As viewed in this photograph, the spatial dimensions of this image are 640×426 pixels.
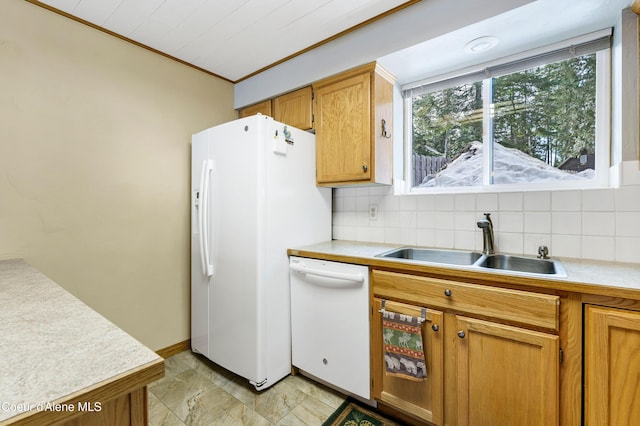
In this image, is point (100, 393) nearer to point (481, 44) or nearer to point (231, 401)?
point (231, 401)

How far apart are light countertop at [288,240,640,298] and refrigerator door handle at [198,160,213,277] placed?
82 cm

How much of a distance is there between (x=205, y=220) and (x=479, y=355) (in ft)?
5.97

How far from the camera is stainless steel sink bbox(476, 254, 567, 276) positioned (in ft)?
5.06

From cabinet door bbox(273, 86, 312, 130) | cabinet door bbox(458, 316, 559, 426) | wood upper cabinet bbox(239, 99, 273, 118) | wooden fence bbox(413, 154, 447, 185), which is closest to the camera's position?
cabinet door bbox(458, 316, 559, 426)

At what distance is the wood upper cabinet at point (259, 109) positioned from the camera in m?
2.60

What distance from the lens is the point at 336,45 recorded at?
6.84 feet

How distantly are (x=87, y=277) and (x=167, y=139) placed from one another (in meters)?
1.13

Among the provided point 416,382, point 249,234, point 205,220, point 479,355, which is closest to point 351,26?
point 249,234

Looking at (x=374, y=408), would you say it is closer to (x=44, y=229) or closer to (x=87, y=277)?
(x=87, y=277)

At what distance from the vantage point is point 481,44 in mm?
1732

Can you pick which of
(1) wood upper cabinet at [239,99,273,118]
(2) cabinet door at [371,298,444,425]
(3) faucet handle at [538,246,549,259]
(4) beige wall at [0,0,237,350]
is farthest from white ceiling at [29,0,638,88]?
(2) cabinet door at [371,298,444,425]

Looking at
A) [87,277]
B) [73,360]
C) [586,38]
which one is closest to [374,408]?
[73,360]

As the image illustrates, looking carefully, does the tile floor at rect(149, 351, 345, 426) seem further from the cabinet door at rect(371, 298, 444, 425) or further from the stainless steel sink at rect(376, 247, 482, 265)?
the stainless steel sink at rect(376, 247, 482, 265)

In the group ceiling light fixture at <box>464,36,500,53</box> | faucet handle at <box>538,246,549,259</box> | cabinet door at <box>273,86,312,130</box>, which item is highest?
ceiling light fixture at <box>464,36,500,53</box>
